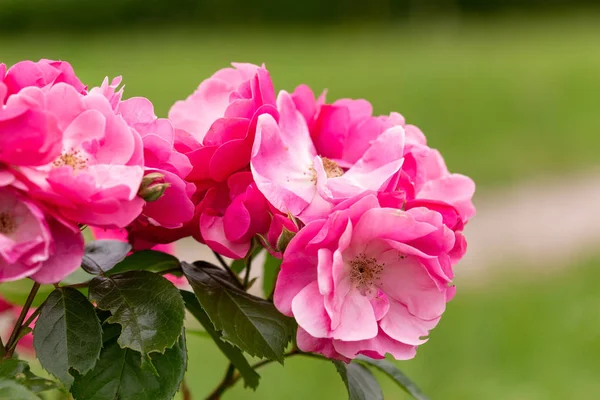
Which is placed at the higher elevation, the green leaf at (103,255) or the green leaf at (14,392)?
the green leaf at (14,392)

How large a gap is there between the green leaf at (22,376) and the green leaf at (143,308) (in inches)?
2.0

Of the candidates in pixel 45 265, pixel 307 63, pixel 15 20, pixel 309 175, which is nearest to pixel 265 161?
pixel 309 175

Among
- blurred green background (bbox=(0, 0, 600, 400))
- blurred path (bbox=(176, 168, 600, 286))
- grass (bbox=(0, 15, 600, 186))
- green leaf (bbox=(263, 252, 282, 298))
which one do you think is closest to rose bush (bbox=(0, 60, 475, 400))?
green leaf (bbox=(263, 252, 282, 298))

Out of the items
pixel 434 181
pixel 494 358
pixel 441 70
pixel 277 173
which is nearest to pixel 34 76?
pixel 277 173

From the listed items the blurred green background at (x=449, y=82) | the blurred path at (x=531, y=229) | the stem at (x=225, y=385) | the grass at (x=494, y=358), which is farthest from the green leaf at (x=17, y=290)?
the blurred path at (x=531, y=229)

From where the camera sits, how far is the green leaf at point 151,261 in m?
0.65

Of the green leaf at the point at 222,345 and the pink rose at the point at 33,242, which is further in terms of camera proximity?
the green leaf at the point at 222,345

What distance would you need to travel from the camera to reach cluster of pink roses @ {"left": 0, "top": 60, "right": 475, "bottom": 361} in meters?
0.46

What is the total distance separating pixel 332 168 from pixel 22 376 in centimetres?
24

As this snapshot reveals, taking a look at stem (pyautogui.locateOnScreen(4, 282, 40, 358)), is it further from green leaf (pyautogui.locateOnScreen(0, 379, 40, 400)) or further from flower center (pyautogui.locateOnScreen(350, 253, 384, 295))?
flower center (pyautogui.locateOnScreen(350, 253, 384, 295))

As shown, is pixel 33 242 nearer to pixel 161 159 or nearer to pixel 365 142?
pixel 161 159

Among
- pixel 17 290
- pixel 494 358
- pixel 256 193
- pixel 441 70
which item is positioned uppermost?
pixel 256 193

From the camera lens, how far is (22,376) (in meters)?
0.48

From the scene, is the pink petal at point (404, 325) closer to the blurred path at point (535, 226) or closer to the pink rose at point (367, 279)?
the pink rose at point (367, 279)
